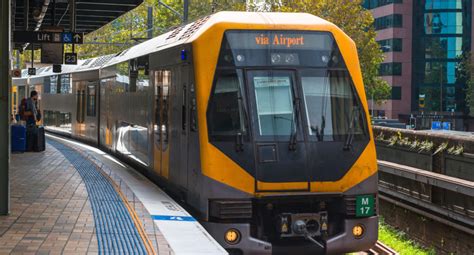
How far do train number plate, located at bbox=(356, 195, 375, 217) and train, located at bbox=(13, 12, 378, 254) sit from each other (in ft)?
0.04

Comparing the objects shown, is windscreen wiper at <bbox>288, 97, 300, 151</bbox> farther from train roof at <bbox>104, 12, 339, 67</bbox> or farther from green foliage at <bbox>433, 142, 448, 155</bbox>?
green foliage at <bbox>433, 142, 448, 155</bbox>

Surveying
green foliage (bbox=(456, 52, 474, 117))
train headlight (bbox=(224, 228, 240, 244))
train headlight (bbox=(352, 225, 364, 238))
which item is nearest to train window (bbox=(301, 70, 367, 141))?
train headlight (bbox=(352, 225, 364, 238))

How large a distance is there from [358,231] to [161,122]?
12.8 ft

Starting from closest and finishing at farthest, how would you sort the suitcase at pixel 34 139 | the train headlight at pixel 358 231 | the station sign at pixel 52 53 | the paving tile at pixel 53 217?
the paving tile at pixel 53 217, the train headlight at pixel 358 231, the suitcase at pixel 34 139, the station sign at pixel 52 53

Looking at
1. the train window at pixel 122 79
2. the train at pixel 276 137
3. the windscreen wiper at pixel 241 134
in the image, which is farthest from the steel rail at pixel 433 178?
the train window at pixel 122 79

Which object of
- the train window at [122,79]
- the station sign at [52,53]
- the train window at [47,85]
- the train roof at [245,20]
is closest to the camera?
the train roof at [245,20]

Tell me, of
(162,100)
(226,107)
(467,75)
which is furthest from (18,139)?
(467,75)

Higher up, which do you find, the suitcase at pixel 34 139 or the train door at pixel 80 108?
the train door at pixel 80 108

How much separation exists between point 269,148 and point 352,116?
1.24 metres

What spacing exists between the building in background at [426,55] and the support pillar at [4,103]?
69.6m

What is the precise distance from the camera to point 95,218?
9297 millimetres

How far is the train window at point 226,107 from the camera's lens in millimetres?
8828

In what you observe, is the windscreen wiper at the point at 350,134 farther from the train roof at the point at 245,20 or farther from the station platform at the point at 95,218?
the station platform at the point at 95,218

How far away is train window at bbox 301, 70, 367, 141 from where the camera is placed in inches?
356
